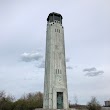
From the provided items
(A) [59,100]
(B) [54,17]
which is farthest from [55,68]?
(B) [54,17]

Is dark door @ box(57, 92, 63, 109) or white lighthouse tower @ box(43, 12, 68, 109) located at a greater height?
white lighthouse tower @ box(43, 12, 68, 109)

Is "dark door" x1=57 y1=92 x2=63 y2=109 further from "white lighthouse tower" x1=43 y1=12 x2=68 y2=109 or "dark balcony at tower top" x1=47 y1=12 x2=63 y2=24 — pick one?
"dark balcony at tower top" x1=47 y1=12 x2=63 y2=24

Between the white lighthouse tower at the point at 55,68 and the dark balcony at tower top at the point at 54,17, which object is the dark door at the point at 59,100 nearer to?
the white lighthouse tower at the point at 55,68

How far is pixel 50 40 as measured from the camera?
3450cm

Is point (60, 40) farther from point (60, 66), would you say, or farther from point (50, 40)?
point (60, 66)

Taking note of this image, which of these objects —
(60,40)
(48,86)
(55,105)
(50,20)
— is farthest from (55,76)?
(50,20)

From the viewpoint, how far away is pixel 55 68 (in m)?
32.9

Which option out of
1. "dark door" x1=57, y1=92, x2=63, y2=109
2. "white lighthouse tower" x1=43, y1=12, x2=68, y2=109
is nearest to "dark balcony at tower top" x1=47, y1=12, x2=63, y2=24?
"white lighthouse tower" x1=43, y1=12, x2=68, y2=109

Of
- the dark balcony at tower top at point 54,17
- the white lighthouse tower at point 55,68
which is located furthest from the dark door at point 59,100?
the dark balcony at tower top at point 54,17

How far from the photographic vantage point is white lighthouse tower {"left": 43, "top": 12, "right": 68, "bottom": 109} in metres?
31.4

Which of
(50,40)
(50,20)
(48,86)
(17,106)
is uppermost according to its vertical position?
(50,20)

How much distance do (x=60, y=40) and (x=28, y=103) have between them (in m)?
22.0

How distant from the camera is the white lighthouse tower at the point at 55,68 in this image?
31416mm

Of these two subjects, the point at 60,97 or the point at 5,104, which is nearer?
the point at 60,97
